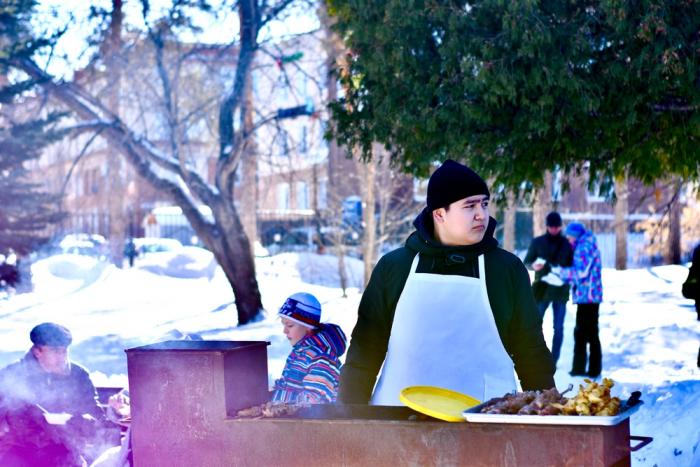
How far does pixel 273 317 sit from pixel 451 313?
13.2 m

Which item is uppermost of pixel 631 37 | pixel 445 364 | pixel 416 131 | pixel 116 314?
pixel 631 37

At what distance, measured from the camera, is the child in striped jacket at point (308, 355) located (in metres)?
4.77

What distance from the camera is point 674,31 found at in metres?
6.88

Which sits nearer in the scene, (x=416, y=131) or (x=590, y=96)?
(x=590, y=96)

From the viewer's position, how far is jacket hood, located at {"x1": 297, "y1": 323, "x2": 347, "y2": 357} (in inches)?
192

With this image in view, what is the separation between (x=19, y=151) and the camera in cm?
1304

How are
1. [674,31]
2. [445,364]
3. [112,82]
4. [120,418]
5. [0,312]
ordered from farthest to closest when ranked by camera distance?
[0,312]
[112,82]
[674,31]
[120,418]
[445,364]

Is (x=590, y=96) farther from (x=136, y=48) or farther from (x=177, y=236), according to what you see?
(x=177, y=236)

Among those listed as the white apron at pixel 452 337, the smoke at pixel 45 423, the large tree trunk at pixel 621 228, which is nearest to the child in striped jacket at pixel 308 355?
the white apron at pixel 452 337

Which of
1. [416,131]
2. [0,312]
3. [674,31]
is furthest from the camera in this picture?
[0,312]

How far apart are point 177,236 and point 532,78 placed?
27.5m

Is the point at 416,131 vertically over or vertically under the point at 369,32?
under

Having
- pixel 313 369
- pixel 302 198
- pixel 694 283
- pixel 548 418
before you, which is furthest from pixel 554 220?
pixel 302 198

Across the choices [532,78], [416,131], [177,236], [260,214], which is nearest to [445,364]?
[532,78]
